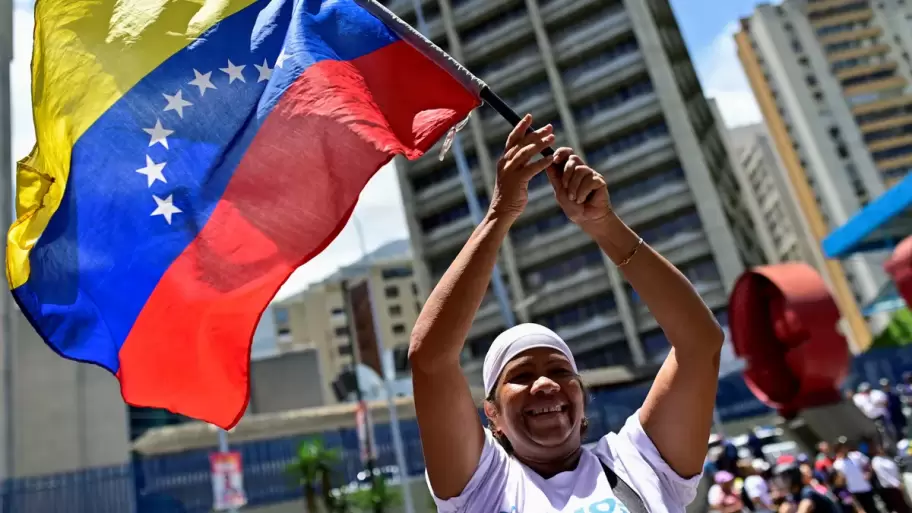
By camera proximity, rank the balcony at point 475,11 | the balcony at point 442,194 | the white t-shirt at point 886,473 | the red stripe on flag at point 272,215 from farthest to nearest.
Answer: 1. the balcony at point 475,11
2. the balcony at point 442,194
3. the white t-shirt at point 886,473
4. the red stripe on flag at point 272,215

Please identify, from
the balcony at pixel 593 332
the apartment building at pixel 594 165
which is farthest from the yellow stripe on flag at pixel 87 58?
the balcony at pixel 593 332

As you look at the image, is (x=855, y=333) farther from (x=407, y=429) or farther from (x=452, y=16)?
(x=407, y=429)

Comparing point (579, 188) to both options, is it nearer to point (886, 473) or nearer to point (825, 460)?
point (886, 473)

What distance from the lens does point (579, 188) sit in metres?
2.10

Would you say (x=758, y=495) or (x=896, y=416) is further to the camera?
(x=896, y=416)

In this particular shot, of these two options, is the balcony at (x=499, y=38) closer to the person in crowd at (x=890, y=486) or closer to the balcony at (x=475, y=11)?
the balcony at (x=475, y=11)

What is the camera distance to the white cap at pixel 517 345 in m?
2.13

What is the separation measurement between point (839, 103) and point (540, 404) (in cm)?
8359

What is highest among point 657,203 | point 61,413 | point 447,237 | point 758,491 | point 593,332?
point 447,237

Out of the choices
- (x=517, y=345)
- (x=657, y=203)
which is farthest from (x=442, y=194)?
(x=517, y=345)

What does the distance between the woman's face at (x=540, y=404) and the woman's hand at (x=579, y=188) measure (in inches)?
15.9

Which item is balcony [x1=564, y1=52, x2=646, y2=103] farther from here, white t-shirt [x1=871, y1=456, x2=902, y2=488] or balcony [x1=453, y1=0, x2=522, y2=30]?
white t-shirt [x1=871, y1=456, x2=902, y2=488]

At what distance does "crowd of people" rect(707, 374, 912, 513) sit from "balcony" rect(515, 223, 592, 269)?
→ 2864cm

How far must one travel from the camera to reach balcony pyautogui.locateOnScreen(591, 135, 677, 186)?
40.0 meters
